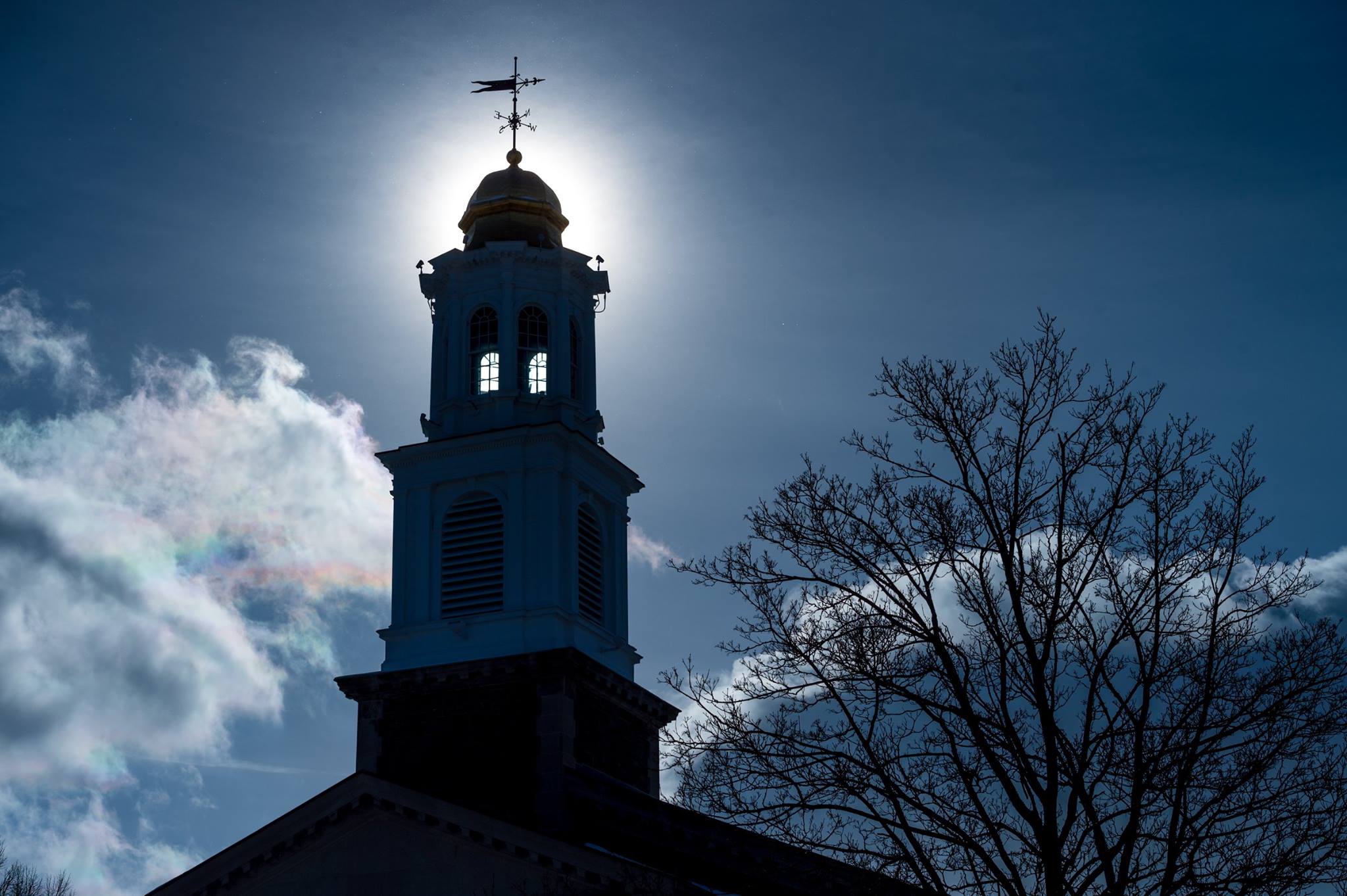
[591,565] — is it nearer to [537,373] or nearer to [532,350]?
[537,373]

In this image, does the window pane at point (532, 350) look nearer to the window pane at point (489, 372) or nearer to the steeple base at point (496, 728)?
the window pane at point (489, 372)

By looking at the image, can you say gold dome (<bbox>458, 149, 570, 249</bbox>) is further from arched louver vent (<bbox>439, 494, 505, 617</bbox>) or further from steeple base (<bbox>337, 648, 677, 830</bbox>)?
steeple base (<bbox>337, 648, 677, 830</bbox>)

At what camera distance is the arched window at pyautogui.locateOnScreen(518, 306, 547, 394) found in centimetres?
3328

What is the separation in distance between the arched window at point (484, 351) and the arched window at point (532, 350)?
52 centimetres

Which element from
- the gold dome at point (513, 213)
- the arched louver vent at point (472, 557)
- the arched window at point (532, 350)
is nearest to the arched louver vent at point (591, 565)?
the arched louver vent at point (472, 557)

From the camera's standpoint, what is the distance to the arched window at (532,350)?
3328cm

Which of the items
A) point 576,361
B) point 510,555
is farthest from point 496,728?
point 576,361

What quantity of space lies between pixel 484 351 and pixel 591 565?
543 centimetres

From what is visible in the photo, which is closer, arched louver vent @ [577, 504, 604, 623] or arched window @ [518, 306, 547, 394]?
arched louver vent @ [577, 504, 604, 623]

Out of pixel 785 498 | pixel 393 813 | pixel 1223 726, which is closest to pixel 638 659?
pixel 393 813

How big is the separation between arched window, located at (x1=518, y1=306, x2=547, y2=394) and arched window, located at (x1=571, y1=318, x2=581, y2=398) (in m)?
0.74

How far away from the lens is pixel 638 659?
3238 centimetres

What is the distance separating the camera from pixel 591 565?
32.1 metres

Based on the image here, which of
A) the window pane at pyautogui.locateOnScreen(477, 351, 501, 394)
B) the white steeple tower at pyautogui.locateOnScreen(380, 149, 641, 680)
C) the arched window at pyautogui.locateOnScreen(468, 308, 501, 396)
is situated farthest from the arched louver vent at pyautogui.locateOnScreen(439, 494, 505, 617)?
the arched window at pyautogui.locateOnScreen(468, 308, 501, 396)
